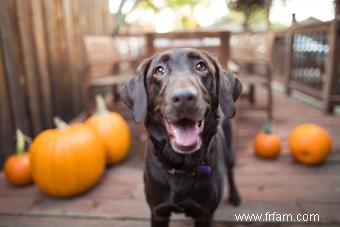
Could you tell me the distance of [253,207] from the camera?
2104mm

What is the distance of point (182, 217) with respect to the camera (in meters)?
2.03

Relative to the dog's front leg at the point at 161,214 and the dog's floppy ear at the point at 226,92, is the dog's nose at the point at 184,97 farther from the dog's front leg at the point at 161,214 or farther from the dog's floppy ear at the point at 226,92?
the dog's front leg at the point at 161,214

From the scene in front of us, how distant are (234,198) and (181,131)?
105cm

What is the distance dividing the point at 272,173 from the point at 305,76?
3.42 m

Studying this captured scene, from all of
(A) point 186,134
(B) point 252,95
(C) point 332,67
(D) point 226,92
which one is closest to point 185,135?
(A) point 186,134

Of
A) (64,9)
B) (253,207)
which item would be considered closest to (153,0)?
(64,9)

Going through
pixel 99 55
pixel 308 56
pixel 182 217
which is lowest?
pixel 182 217

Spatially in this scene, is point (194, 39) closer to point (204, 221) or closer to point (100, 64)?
point (100, 64)

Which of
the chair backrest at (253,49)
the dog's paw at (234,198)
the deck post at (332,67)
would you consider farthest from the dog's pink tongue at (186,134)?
the deck post at (332,67)

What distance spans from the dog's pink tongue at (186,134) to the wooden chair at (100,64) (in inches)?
73.1

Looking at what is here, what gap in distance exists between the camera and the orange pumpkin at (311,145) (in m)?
2.60

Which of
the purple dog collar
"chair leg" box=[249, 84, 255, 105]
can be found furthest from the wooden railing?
the purple dog collar

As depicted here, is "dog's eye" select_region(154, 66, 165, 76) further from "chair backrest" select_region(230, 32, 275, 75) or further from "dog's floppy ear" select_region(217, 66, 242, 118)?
"chair backrest" select_region(230, 32, 275, 75)

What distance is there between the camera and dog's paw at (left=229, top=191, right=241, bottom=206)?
2.15 meters
